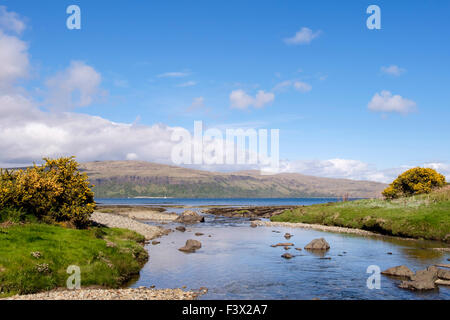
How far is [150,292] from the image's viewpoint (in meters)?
23.5

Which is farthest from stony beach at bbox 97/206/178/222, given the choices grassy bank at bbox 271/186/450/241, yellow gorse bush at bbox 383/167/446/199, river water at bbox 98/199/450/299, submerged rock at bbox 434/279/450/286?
submerged rock at bbox 434/279/450/286

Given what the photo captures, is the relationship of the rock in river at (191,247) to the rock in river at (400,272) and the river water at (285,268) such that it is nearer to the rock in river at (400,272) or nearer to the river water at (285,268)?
the river water at (285,268)

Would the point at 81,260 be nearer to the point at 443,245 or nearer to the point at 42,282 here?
the point at 42,282

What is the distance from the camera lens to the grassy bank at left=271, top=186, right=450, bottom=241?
53.0m

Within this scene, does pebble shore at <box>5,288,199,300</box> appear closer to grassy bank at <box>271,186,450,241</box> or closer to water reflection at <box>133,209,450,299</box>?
water reflection at <box>133,209,450,299</box>

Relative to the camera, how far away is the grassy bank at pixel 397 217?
174 feet

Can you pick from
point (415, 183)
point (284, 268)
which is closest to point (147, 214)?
point (415, 183)

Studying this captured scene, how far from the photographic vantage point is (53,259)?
1008 inches

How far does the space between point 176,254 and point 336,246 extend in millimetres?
22408

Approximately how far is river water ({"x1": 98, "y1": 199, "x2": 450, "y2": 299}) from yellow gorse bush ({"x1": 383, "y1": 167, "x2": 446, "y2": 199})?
37.7 meters

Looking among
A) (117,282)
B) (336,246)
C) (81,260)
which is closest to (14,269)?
(81,260)

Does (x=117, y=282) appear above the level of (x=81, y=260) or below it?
below

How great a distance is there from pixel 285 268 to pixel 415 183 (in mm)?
66990

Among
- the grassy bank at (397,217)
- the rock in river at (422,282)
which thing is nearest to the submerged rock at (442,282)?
the rock in river at (422,282)
